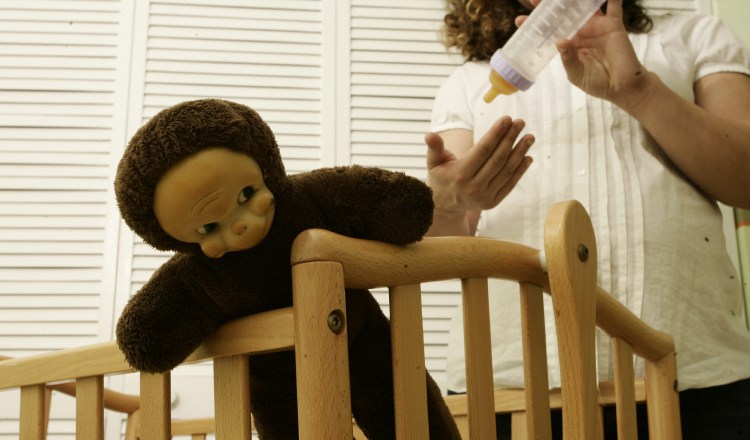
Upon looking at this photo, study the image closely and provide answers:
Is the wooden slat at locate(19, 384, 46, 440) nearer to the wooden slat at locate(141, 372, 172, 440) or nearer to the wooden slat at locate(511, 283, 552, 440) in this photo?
the wooden slat at locate(141, 372, 172, 440)

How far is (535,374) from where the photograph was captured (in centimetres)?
62

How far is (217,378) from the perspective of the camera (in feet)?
1.82

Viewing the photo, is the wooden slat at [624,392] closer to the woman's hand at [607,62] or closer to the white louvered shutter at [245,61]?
the woman's hand at [607,62]

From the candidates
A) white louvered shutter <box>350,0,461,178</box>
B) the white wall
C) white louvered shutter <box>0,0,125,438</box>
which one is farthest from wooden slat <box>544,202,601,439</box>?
white louvered shutter <box>0,0,125,438</box>

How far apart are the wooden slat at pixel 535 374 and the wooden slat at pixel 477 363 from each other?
0.04 metres

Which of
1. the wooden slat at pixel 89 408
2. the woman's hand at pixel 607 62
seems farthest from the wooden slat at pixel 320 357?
the woman's hand at pixel 607 62

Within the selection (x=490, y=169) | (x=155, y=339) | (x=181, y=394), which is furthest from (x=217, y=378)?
(x=181, y=394)

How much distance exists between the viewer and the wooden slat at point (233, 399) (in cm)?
54

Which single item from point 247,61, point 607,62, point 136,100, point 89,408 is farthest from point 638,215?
point 136,100

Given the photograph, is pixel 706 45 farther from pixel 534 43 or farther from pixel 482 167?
pixel 482 167

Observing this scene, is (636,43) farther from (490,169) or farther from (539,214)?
(490,169)

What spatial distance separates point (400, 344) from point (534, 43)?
0.57 meters

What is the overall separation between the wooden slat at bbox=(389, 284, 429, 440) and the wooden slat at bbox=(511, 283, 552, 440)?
0.11 metres

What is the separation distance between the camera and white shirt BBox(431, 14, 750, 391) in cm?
97
